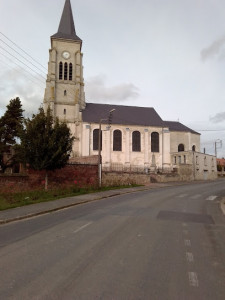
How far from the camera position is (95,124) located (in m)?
48.4

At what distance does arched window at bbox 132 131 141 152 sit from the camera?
167 ft

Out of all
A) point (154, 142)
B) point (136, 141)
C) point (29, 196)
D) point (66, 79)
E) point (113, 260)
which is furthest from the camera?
point (154, 142)

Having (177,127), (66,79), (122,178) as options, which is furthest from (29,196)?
(177,127)

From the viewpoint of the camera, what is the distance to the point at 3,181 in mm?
19688

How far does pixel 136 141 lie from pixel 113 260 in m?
46.7

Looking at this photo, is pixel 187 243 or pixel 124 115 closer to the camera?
pixel 187 243

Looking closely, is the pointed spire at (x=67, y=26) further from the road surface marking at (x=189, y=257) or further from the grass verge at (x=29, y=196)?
the road surface marking at (x=189, y=257)

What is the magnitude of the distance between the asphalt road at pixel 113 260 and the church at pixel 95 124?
125ft

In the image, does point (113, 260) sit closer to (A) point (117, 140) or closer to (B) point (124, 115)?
(A) point (117, 140)

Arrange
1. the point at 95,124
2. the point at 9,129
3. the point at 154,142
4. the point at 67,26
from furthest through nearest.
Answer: the point at 67,26 < the point at 154,142 < the point at 95,124 < the point at 9,129

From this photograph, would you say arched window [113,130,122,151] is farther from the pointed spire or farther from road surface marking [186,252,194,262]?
road surface marking [186,252,194,262]

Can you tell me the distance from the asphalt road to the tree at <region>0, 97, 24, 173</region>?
23921 mm

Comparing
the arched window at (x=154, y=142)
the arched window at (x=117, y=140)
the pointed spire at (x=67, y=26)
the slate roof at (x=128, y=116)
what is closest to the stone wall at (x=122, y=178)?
the arched window at (x=117, y=140)

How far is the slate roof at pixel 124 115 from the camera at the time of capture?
50438mm
